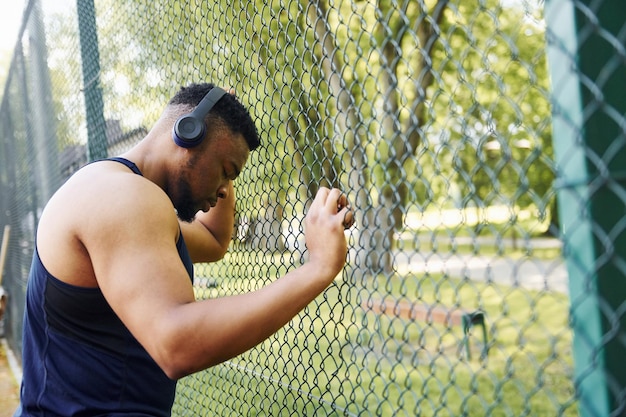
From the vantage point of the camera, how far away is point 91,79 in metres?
4.34

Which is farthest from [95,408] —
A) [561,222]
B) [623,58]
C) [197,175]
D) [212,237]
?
[623,58]

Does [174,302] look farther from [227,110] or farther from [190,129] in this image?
[227,110]

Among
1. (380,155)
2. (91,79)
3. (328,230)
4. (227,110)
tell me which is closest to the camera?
(328,230)

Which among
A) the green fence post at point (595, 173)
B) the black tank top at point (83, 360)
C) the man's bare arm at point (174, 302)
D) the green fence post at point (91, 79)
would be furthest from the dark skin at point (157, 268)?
the green fence post at point (91, 79)

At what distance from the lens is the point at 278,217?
2734mm

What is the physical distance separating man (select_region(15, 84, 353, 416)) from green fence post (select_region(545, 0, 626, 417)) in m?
0.66

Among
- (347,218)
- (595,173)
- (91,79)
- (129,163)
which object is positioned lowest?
(91,79)

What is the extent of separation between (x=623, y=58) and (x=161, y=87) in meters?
2.85

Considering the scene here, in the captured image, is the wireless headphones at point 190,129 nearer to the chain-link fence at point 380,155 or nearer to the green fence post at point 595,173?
the chain-link fence at point 380,155

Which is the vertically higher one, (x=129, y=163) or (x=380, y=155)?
(x=380, y=155)

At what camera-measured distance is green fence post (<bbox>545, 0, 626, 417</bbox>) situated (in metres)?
1.12

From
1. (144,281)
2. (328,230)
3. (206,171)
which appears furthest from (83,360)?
(328,230)

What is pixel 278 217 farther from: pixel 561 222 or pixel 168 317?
pixel 561 222

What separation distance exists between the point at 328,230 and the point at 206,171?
0.52 m
